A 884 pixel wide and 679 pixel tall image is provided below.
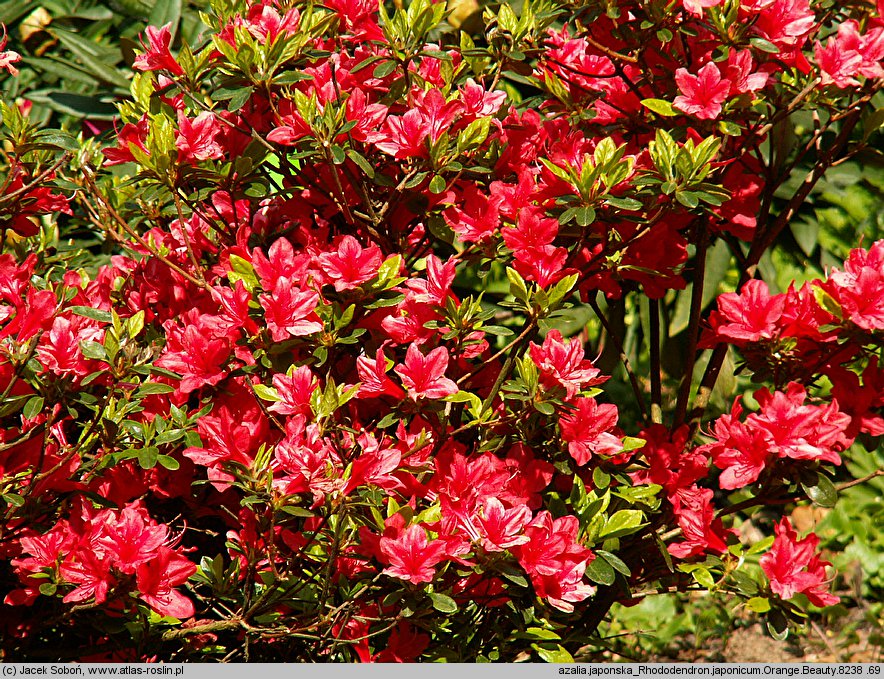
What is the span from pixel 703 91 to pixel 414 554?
0.85 meters

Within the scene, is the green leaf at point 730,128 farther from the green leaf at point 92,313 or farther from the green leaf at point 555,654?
the green leaf at point 92,313

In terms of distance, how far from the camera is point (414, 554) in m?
1.34

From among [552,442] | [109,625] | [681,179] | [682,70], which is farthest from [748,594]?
[109,625]

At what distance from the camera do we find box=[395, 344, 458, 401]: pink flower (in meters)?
1.43

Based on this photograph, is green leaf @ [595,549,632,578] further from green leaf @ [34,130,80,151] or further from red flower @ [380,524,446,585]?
green leaf @ [34,130,80,151]

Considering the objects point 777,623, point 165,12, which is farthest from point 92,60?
point 777,623

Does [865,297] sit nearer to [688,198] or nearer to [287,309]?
[688,198]

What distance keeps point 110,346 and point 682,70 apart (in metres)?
1.00

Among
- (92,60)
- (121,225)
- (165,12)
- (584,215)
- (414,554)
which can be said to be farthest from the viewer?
(92,60)

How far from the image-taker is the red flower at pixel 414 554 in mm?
1337

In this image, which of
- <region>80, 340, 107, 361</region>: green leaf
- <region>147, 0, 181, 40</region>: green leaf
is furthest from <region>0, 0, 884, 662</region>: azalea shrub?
<region>147, 0, 181, 40</region>: green leaf

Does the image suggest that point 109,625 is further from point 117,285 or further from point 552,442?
point 552,442

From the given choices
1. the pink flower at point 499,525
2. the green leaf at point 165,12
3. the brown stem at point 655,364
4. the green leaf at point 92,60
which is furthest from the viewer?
the green leaf at point 92,60

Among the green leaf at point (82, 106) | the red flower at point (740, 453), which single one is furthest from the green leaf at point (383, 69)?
the green leaf at point (82, 106)
